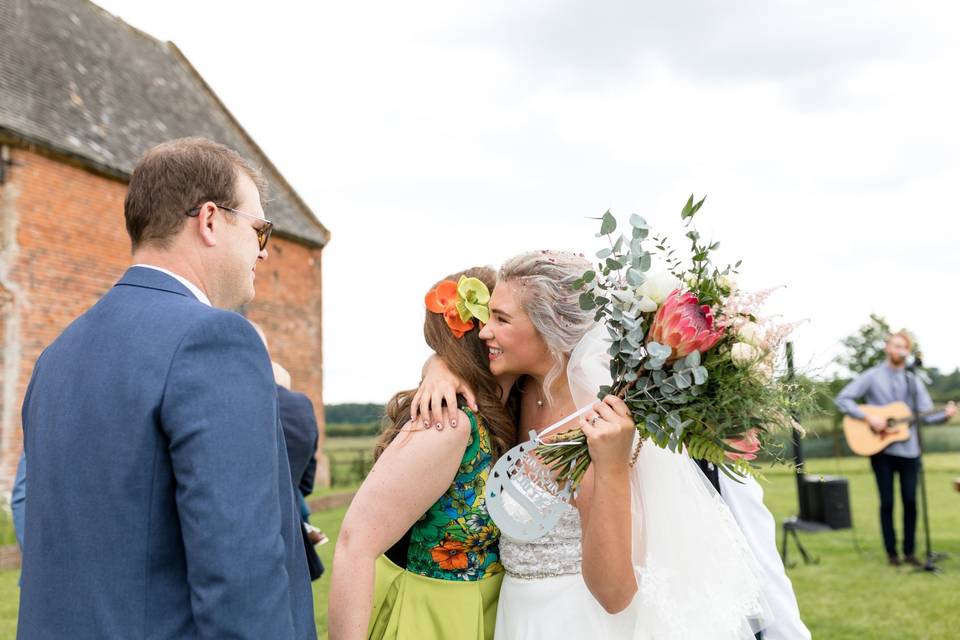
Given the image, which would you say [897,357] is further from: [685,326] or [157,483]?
[157,483]

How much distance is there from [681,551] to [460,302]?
3.71 ft

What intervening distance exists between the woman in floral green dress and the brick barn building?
9.56 m

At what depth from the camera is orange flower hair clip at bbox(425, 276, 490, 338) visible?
291 cm

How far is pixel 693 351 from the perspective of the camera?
7.50 ft

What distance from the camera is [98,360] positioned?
5.96ft

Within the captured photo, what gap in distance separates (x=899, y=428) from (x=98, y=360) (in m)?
9.19

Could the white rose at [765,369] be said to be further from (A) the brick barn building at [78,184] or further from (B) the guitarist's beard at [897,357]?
(A) the brick barn building at [78,184]

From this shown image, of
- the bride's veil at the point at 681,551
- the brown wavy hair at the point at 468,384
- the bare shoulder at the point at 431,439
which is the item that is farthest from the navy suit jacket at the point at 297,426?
the bride's veil at the point at 681,551

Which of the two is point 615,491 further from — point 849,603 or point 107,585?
point 849,603

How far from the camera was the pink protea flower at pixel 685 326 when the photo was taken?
2.26 meters

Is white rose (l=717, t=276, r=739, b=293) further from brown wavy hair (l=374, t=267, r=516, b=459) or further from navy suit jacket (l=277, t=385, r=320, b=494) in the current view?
navy suit jacket (l=277, t=385, r=320, b=494)

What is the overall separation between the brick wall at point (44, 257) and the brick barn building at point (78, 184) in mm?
20

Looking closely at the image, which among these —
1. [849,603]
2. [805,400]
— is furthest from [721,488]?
[849,603]

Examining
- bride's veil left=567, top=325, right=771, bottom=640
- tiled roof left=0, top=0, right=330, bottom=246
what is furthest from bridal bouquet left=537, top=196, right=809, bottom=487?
tiled roof left=0, top=0, right=330, bottom=246
